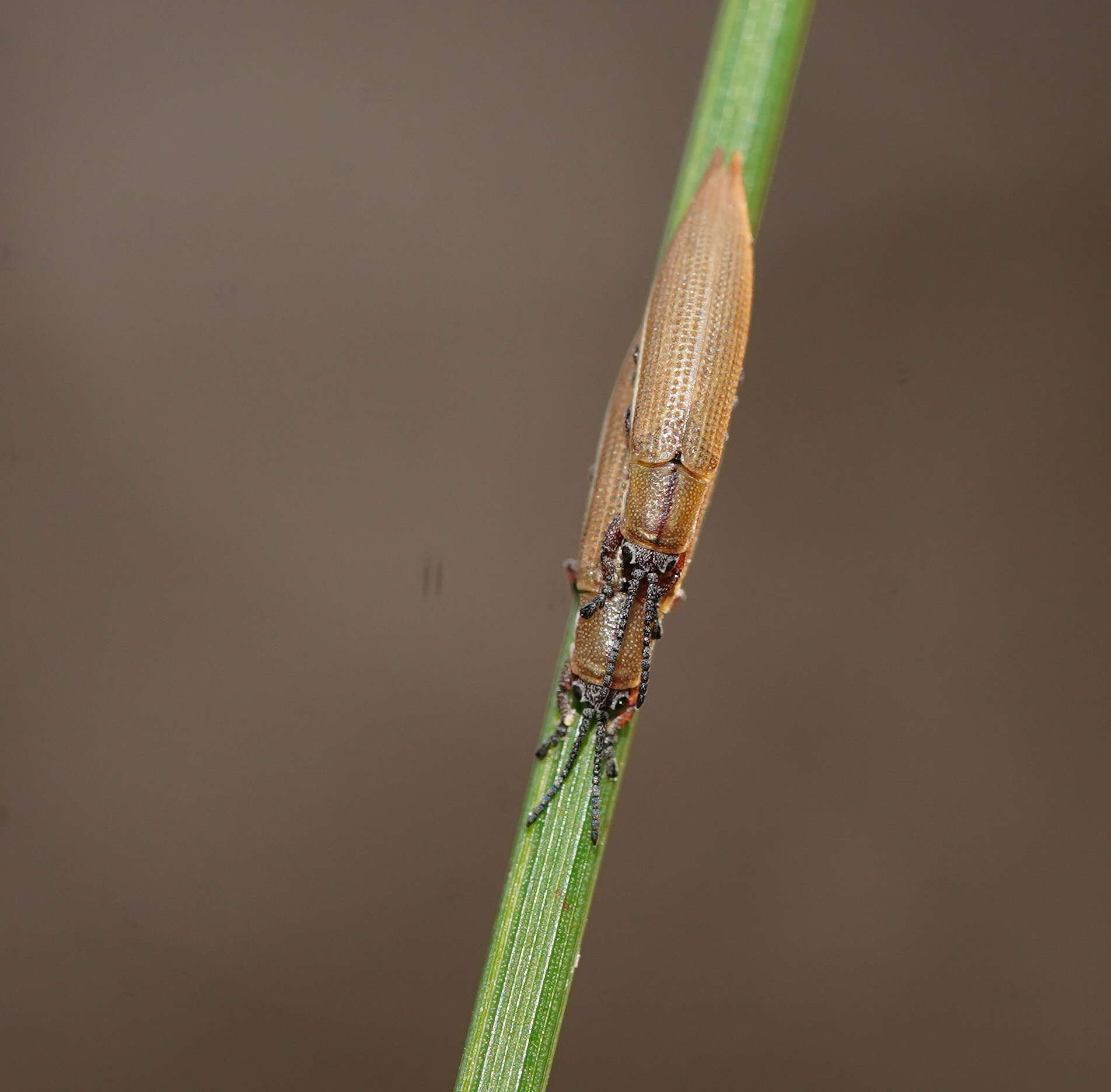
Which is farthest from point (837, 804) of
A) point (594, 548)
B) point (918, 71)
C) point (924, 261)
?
point (918, 71)

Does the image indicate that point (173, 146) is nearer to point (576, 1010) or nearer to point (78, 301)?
point (78, 301)

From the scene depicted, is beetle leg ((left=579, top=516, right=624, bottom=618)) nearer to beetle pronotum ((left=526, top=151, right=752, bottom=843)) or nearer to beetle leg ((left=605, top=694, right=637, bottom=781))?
beetle pronotum ((left=526, top=151, right=752, bottom=843))

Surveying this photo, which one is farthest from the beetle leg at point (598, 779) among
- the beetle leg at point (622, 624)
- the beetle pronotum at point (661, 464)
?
the beetle leg at point (622, 624)

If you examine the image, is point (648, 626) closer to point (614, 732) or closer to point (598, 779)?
point (614, 732)

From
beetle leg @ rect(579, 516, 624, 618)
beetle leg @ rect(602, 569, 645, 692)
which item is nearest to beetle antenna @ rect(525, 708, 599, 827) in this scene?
beetle leg @ rect(602, 569, 645, 692)

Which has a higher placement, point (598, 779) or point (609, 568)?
point (609, 568)

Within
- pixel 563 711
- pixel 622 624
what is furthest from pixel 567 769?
pixel 622 624
